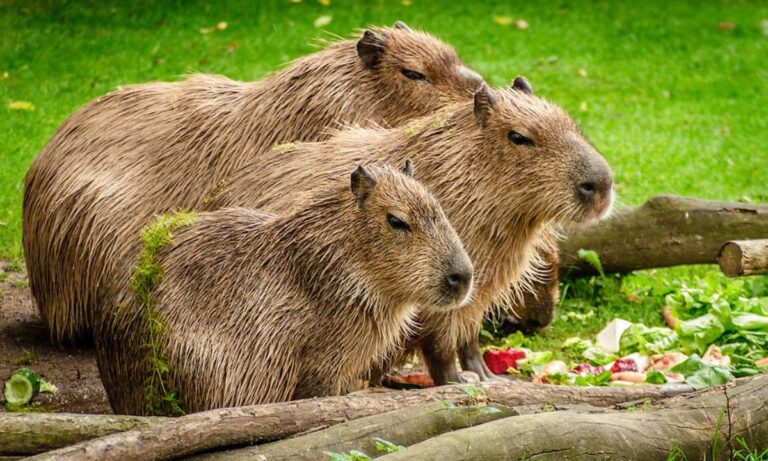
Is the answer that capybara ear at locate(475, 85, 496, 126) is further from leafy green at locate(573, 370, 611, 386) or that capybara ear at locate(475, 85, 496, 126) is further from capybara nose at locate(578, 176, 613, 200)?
leafy green at locate(573, 370, 611, 386)

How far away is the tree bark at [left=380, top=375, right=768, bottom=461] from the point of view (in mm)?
4055

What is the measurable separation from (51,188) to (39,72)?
17.4 ft

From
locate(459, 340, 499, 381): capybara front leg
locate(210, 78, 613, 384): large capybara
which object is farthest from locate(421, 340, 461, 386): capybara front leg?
locate(459, 340, 499, 381): capybara front leg

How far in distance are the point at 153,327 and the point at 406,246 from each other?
1108 millimetres

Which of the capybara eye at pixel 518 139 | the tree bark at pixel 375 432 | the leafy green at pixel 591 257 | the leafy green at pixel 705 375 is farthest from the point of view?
the leafy green at pixel 591 257

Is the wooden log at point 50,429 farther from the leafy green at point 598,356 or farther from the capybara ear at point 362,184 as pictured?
the leafy green at point 598,356

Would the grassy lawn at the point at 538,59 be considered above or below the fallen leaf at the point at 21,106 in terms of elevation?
above

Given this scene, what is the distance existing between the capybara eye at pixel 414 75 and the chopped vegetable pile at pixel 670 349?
1.60 metres

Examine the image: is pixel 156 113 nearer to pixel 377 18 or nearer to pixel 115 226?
pixel 115 226

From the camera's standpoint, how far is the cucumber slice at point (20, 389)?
5.72 meters

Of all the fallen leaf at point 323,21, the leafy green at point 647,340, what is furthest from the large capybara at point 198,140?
the fallen leaf at point 323,21

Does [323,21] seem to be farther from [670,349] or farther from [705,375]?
[705,375]

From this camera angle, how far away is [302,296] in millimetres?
4953

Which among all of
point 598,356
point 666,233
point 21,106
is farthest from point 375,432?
point 21,106
